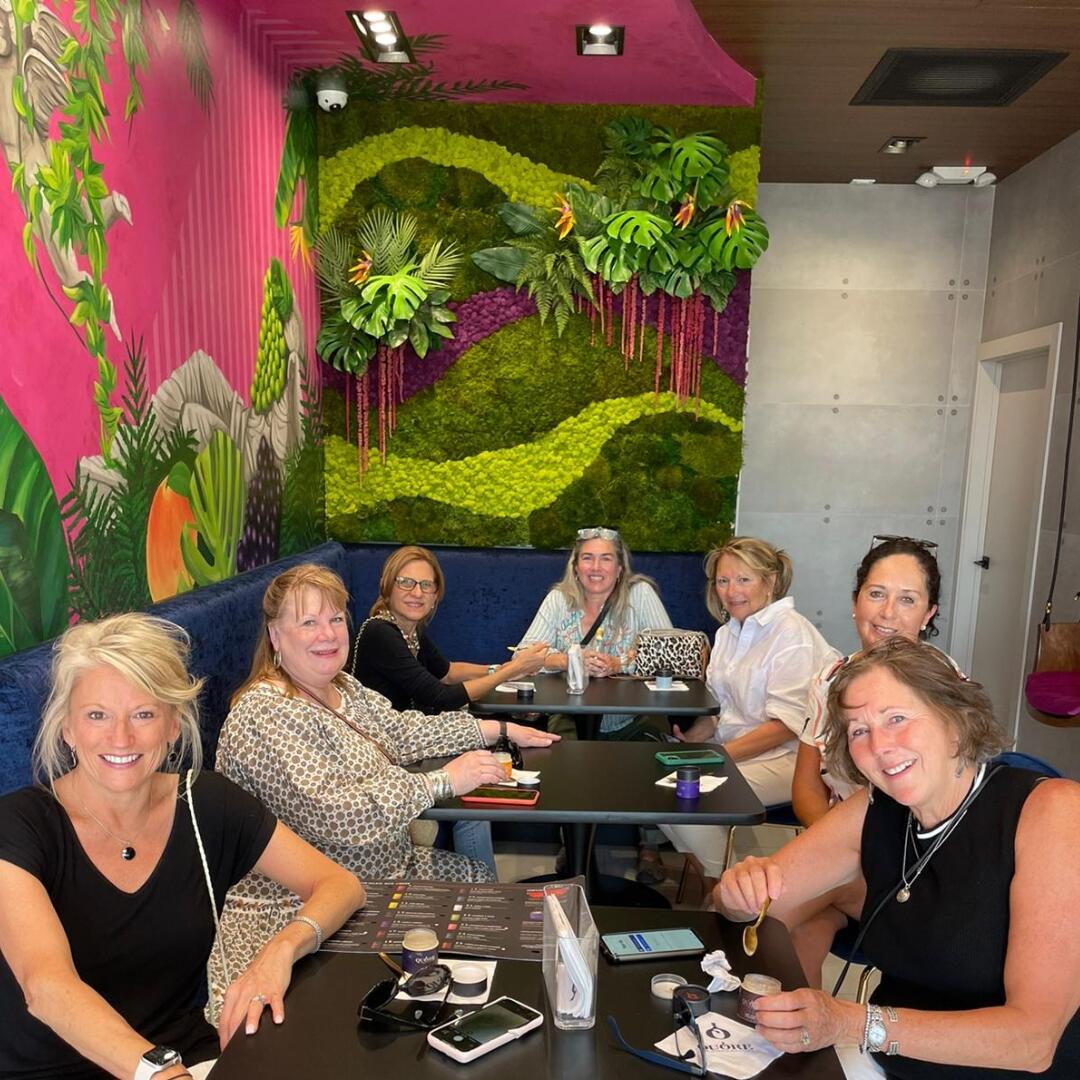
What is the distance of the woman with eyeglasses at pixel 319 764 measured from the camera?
1964 mm

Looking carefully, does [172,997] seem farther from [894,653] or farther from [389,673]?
[389,673]

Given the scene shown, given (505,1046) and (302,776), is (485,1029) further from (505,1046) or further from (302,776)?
(302,776)

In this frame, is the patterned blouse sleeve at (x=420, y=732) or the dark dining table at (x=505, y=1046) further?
the patterned blouse sleeve at (x=420, y=732)

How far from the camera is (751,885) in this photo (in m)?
1.66

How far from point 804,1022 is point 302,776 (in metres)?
1.11

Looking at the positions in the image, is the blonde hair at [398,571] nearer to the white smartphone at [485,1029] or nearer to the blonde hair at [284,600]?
the blonde hair at [284,600]

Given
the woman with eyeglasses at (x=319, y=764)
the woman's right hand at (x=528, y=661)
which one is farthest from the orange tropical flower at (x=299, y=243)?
the woman with eyeglasses at (x=319, y=764)

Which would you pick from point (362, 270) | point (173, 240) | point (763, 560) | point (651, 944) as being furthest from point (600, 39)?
point (651, 944)

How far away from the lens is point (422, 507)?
4.89 metres

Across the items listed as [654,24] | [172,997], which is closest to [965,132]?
[654,24]

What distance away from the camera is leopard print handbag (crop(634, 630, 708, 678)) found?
12.6 ft

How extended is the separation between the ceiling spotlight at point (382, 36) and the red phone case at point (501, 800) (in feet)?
10.0

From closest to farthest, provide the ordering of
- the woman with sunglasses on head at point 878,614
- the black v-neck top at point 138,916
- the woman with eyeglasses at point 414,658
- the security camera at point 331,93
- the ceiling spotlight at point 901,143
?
the black v-neck top at point 138,916 < the woman with sunglasses on head at point 878,614 < the woman with eyeglasses at point 414,658 < the security camera at point 331,93 < the ceiling spotlight at point 901,143

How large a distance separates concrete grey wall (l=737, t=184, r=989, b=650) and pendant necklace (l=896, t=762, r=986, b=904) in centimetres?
460
